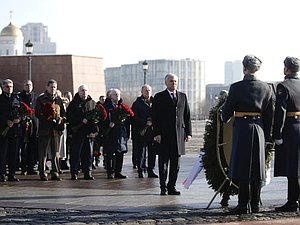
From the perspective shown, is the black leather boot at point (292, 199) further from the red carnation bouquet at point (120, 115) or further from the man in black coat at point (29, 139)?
the man in black coat at point (29, 139)

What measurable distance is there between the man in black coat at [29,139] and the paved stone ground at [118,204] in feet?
4.62

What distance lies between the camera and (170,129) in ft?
36.3

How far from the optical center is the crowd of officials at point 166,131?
903 cm

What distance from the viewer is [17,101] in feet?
43.8

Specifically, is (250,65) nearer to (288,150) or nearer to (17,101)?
(288,150)

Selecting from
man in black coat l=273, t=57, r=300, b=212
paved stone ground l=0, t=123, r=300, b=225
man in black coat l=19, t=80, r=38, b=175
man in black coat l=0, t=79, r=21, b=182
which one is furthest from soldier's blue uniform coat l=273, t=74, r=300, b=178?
man in black coat l=19, t=80, r=38, b=175

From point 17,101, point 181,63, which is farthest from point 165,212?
point 181,63

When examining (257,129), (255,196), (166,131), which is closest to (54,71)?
(166,131)

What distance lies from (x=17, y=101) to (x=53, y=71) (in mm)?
28610

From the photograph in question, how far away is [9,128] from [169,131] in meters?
3.73

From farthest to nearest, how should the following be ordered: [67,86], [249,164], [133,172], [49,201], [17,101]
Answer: [67,86] < [133,172] < [17,101] < [49,201] < [249,164]

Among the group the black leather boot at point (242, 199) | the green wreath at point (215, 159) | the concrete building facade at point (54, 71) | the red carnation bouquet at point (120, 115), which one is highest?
the concrete building facade at point (54, 71)

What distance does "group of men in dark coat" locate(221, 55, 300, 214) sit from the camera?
354 inches

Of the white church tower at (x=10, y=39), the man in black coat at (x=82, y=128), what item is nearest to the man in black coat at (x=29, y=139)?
the man in black coat at (x=82, y=128)
